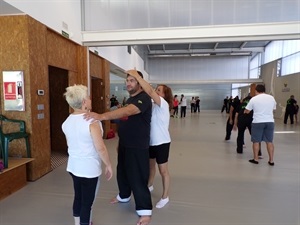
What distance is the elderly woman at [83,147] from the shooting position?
1.69 m

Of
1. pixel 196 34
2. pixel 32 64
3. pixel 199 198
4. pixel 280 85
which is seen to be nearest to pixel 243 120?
pixel 196 34

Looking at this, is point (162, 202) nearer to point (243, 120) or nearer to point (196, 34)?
point (243, 120)

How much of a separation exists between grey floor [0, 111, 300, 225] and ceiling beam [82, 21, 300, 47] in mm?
2417

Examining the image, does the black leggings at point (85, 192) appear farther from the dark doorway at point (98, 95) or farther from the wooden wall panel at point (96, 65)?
the dark doorway at point (98, 95)

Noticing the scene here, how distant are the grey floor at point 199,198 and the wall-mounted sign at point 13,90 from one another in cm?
112

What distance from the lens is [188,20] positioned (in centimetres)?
468

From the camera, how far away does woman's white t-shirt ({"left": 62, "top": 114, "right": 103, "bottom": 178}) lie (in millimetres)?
1682

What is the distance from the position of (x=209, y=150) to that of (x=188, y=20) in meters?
2.84

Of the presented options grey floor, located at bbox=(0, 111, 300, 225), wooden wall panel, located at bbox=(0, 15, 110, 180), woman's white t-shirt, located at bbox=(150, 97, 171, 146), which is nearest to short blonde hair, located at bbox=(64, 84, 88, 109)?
woman's white t-shirt, located at bbox=(150, 97, 171, 146)

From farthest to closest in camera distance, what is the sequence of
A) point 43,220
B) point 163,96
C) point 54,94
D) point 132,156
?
point 54,94, point 163,96, point 43,220, point 132,156

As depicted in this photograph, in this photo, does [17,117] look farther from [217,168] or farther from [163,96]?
[217,168]

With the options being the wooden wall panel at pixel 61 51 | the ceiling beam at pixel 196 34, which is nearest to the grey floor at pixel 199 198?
the wooden wall panel at pixel 61 51

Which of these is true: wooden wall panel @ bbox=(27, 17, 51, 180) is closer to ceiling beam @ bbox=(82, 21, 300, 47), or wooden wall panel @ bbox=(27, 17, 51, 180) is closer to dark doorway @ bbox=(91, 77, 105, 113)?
ceiling beam @ bbox=(82, 21, 300, 47)

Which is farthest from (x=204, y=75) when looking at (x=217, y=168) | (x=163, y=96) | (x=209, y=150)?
(x=163, y=96)
